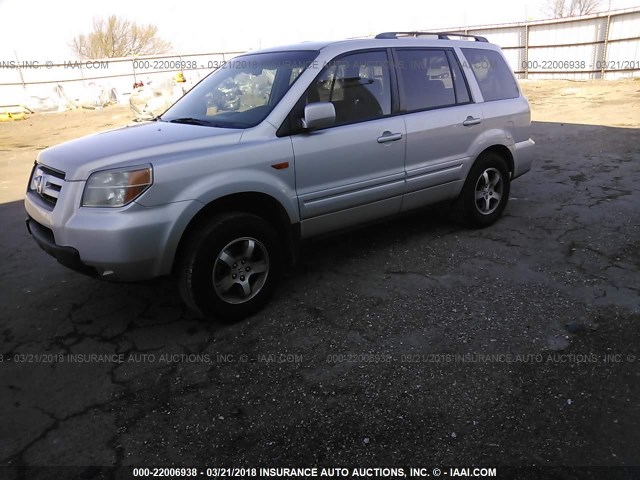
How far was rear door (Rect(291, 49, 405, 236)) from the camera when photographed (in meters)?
3.64

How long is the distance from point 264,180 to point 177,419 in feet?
5.27

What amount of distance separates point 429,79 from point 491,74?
3.29 feet

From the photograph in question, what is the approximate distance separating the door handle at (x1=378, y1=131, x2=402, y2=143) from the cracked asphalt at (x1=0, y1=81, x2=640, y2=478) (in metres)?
1.08

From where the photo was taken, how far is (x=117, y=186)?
2.95 meters

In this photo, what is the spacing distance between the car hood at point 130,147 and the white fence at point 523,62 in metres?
19.2

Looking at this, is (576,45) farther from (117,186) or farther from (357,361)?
(117,186)

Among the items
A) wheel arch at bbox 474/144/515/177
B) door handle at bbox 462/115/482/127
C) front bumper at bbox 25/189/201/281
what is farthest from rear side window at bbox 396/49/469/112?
front bumper at bbox 25/189/201/281

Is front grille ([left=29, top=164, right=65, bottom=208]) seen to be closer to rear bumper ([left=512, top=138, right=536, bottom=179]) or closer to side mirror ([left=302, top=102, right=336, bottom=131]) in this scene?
side mirror ([left=302, top=102, right=336, bottom=131])

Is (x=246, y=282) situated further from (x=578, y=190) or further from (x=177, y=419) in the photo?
(x=578, y=190)

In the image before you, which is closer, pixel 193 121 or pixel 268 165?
pixel 268 165

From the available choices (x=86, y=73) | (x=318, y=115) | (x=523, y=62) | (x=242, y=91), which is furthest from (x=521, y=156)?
(x=86, y=73)

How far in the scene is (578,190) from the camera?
6.21m

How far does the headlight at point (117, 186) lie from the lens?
9.66 ft

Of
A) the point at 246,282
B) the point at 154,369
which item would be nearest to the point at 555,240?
the point at 246,282
